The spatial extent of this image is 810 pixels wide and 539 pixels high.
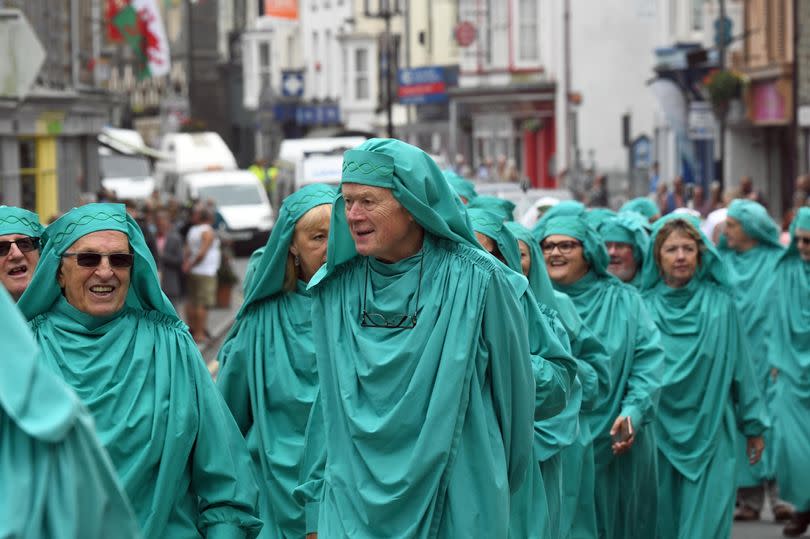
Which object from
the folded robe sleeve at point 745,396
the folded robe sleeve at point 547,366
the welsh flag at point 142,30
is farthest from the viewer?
the welsh flag at point 142,30

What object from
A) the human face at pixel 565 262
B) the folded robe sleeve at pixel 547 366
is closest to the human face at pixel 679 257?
the human face at pixel 565 262

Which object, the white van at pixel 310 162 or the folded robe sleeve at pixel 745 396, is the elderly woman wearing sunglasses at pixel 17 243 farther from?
the white van at pixel 310 162

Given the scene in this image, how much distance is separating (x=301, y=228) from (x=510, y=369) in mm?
2067

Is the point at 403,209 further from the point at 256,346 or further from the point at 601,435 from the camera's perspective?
the point at 601,435

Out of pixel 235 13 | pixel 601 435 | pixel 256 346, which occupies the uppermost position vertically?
pixel 235 13

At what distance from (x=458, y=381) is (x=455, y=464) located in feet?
0.80

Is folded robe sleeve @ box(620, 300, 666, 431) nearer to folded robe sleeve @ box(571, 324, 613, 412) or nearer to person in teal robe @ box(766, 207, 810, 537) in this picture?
folded robe sleeve @ box(571, 324, 613, 412)

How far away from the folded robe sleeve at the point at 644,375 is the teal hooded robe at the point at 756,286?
3.43 meters

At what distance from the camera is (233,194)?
47906mm

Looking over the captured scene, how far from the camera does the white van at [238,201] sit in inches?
1831

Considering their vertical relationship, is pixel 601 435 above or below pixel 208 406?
below

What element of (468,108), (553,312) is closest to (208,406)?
(553,312)

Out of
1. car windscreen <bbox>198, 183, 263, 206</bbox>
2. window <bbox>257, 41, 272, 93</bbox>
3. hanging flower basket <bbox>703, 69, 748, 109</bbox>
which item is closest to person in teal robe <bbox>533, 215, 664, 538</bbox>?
hanging flower basket <bbox>703, 69, 748, 109</bbox>

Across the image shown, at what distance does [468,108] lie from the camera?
65.3m
